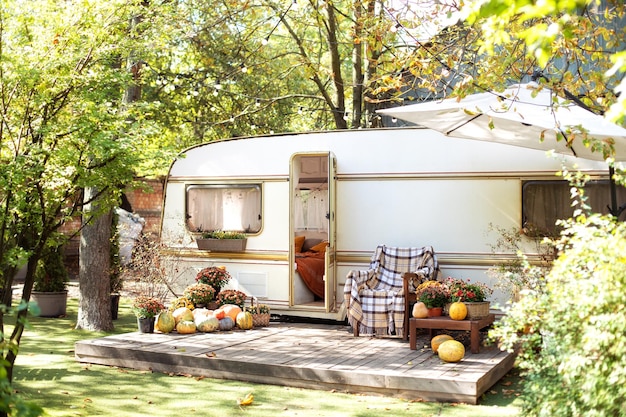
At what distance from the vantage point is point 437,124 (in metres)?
8.17

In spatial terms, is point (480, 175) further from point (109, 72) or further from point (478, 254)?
point (109, 72)

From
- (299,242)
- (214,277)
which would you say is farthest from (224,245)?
(299,242)

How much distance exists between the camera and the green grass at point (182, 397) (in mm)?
6051

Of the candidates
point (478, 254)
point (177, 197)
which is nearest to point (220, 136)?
point (177, 197)

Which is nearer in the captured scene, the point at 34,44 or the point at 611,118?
the point at 611,118

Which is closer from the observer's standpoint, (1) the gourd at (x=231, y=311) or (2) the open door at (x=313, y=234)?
(1) the gourd at (x=231, y=311)

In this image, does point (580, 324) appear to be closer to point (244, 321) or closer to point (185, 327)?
point (185, 327)

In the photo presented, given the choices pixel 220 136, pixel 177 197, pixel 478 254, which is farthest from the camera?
pixel 220 136

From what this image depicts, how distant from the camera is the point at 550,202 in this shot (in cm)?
890

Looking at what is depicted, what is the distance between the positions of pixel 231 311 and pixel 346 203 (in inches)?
80.2

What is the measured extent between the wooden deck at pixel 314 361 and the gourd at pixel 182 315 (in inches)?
11.5

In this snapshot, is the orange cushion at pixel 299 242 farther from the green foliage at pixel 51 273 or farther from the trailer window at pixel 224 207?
the green foliage at pixel 51 273

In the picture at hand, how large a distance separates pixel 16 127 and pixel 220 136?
10.3 meters

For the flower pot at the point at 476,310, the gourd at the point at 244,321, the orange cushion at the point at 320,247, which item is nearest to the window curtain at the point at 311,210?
the orange cushion at the point at 320,247
